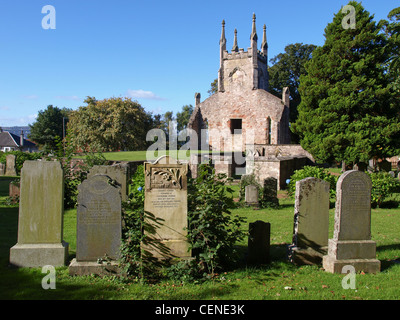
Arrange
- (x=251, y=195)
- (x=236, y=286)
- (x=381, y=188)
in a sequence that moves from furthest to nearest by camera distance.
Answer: (x=381, y=188), (x=251, y=195), (x=236, y=286)

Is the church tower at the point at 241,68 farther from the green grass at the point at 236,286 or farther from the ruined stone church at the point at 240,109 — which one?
the green grass at the point at 236,286

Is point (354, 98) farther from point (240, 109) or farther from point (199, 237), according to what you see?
point (240, 109)

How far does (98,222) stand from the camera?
507cm

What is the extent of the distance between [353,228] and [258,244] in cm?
153

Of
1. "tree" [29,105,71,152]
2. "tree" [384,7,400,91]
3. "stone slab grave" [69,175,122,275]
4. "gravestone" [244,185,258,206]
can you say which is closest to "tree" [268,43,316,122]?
"tree" [384,7,400,91]

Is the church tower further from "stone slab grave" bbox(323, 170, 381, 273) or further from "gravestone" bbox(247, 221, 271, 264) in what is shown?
"gravestone" bbox(247, 221, 271, 264)

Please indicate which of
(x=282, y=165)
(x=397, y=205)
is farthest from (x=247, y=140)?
(x=397, y=205)

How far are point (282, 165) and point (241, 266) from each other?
1148 centimetres

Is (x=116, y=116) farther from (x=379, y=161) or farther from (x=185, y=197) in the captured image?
(x=185, y=197)

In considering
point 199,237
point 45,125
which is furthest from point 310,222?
point 45,125

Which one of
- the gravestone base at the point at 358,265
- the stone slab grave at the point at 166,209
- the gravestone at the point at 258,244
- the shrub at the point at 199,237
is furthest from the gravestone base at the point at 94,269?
the gravestone base at the point at 358,265

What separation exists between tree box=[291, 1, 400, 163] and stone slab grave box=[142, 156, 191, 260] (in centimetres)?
1501

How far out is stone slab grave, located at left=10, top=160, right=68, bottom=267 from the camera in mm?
5273
